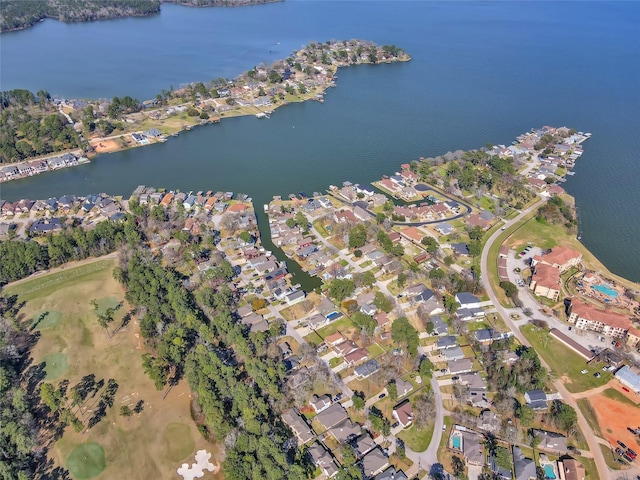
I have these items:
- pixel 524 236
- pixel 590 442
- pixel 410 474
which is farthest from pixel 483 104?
pixel 410 474

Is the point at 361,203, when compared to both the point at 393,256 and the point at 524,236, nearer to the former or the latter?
the point at 393,256

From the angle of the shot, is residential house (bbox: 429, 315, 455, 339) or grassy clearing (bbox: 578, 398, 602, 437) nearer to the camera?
grassy clearing (bbox: 578, 398, 602, 437)

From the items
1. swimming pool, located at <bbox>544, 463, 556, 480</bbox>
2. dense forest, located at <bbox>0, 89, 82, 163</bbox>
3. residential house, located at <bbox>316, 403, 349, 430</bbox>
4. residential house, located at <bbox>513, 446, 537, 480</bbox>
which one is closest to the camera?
residential house, located at <bbox>513, 446, 537, 480</bbox>

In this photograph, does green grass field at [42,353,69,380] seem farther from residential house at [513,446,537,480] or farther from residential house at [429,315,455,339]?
residential house at [513,446,537,480]

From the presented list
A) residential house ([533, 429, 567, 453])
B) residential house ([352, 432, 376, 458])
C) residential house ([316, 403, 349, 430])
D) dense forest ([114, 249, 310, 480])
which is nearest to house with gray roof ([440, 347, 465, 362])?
residential house ([533, 429, 567, 453])

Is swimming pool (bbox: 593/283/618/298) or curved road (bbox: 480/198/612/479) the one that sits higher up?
swimming pool (bbox: 593/283/618/298)

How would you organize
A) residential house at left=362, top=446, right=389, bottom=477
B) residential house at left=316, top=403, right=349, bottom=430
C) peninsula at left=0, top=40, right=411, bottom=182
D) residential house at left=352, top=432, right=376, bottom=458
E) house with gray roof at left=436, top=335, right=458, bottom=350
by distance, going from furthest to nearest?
peninsula at left=0, top=40, right=411, bottom=182 → house with gray roof at left=436, top=335, right=458, bottom=350 → residential house at left=316, top=403, right=349, bottom=430 → residential house at left=352, top=432, right=376, bottom=458 → residential house at left=362, top=446, right=389, bottom=477

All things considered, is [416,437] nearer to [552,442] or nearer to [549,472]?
[549,472]
